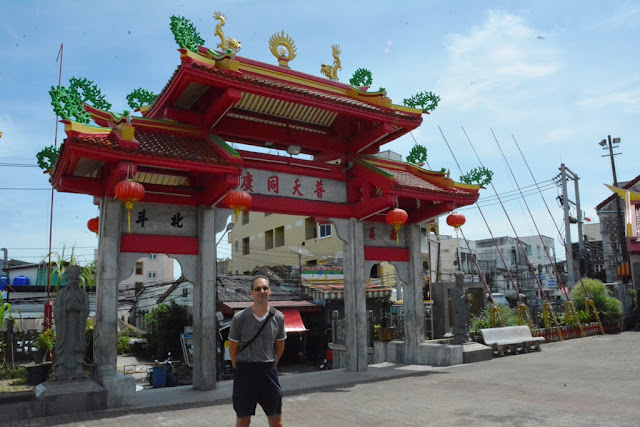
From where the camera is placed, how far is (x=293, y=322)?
61.5 ft

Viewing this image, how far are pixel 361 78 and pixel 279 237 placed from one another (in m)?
23.1

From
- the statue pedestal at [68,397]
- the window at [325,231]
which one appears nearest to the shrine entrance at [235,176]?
the statue pedestal at [68,397]

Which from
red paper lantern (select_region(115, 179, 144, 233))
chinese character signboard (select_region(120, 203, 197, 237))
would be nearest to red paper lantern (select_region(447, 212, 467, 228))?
chinese character signboard (select_region(120, 203, 197, 237))

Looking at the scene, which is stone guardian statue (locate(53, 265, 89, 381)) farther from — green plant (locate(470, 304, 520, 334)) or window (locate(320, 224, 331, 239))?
window (locate(320, 224, 331, 239))

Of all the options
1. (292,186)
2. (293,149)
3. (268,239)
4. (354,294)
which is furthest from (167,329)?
(268,239)

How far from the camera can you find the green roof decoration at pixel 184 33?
31.6 ft

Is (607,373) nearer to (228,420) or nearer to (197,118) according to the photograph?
(228,420)

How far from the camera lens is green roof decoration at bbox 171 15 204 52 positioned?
9.62 meters

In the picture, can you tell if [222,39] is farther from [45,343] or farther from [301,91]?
[45,343]

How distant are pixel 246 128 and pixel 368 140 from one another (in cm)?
290

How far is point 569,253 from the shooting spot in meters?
23.4

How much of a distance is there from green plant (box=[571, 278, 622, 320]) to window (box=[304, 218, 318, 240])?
15.8 meters

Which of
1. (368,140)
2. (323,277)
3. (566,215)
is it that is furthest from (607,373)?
(566,215)

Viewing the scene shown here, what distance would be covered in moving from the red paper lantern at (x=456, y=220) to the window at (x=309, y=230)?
795 inches
